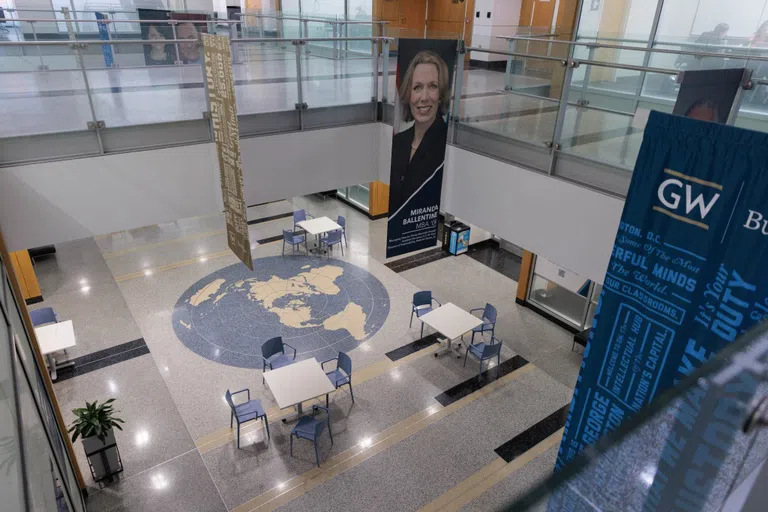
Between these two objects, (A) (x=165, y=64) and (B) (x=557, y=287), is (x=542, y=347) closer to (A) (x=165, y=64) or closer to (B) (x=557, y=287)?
(B) (x=557, y=287)

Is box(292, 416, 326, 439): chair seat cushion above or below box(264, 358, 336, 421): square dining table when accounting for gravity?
below

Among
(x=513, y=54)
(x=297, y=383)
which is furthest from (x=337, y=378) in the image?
(x=513, y=54)

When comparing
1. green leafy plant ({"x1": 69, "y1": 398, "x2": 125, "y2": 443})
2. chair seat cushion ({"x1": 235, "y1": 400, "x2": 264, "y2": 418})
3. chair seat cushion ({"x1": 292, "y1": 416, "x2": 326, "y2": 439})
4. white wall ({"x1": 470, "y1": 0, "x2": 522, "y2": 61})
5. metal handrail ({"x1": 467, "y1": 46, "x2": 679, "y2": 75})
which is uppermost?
white wall ({"x1": 470, "y1": 0, "x2": 522, "y2": 61})

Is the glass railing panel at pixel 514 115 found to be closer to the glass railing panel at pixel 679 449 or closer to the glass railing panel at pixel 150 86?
the glass railing panel at pixel 150 86

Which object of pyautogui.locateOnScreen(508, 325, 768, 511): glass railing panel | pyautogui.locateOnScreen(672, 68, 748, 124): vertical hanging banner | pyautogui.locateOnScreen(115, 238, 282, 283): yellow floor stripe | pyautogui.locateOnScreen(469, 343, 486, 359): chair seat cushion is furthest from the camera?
pyautogui.locateOnScreen(115, 238, 282, 283): yellow floor stripe

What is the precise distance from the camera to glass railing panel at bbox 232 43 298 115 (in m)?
6.85

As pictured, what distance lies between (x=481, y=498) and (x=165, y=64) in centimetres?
724

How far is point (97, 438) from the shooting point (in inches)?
264

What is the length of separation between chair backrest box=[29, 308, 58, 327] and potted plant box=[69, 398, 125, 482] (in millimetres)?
3428

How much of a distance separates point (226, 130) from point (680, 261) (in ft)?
15.4

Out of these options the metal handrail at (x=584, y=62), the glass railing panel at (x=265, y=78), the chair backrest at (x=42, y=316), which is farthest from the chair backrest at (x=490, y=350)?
the chair backrest at (x=42, y=316)

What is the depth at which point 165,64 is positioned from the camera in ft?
22.0

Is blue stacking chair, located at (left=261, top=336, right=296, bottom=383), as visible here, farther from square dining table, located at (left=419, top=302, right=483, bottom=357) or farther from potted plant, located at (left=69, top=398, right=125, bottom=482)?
square dining table, located at (left=419, top=302, right=483, bottom=357)

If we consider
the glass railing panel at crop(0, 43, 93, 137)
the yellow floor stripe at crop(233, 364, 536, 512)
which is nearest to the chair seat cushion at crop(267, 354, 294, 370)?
the yellow floor stripe at crop(233, 364, 536, 512)
